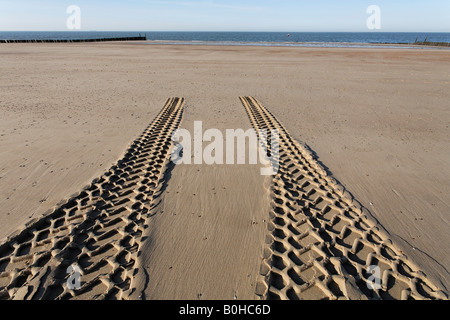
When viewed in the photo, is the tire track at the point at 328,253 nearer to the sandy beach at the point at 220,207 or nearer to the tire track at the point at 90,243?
the sandy beach at the point at 220,207

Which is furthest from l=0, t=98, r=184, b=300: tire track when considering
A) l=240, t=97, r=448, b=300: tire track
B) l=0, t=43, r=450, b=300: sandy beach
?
l=240, t=97, r=448, b=300: tire track

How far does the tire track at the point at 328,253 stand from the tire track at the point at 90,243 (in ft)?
6.52

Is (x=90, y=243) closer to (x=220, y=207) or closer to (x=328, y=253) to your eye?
(x=220, y=207)

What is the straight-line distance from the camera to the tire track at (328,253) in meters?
3.29

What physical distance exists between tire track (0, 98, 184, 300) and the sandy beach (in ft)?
0.07

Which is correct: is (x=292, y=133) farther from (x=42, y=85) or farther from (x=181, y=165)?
(x=42, y=85)

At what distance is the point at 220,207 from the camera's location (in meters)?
A: 4.82

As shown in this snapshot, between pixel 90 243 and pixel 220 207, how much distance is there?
2.21 m

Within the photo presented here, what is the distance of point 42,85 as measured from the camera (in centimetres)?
1381

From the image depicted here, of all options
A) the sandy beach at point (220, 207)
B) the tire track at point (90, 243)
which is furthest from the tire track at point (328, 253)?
the tire track at point (90, 243)

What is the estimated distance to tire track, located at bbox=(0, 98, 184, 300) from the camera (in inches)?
129

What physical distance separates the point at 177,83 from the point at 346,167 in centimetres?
1144

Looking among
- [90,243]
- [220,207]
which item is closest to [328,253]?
[220,207]
